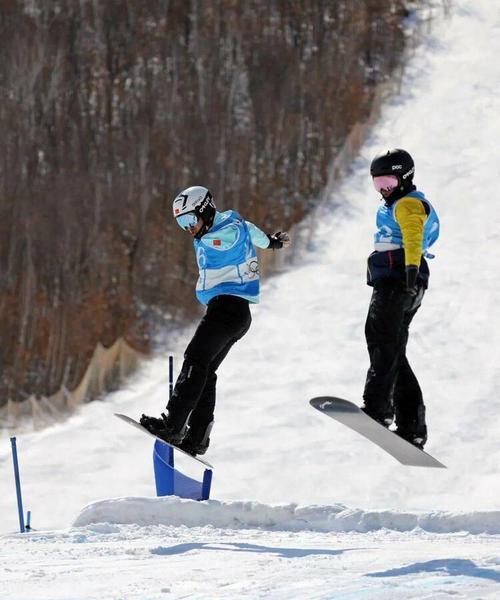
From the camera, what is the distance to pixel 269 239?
7188 millimetres

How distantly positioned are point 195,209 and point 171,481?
212 cm

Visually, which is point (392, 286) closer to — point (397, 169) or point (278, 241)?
point (397, 169)

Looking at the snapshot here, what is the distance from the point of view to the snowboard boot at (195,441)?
6992mm

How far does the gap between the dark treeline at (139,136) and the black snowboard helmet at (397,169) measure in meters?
11.3

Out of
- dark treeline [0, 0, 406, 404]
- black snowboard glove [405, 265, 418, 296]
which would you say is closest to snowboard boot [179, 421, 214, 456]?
black snowboard glove [405, 265, 418, 296]

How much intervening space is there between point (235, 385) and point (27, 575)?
33.0 ft

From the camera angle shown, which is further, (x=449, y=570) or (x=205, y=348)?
(x=205, y=348)

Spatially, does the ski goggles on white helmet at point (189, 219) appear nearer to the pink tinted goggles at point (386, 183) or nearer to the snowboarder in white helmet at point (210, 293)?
the snowboarder in white helmet at point (210, 293)

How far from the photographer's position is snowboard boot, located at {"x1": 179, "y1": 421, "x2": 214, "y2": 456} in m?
6.99

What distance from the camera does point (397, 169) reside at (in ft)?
21.0

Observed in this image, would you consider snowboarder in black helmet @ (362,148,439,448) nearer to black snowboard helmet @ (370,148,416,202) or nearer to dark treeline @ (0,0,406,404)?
black snowboard helmet @ (370,148,416,202)

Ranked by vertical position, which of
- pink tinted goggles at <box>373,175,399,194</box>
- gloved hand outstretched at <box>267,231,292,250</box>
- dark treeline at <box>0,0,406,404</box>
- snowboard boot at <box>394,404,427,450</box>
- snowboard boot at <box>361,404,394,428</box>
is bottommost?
snowboard boot at <box>394,404,427,450</box>

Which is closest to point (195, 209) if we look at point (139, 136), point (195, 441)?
point (195, 441)

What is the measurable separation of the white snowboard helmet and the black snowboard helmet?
44.2 inches
